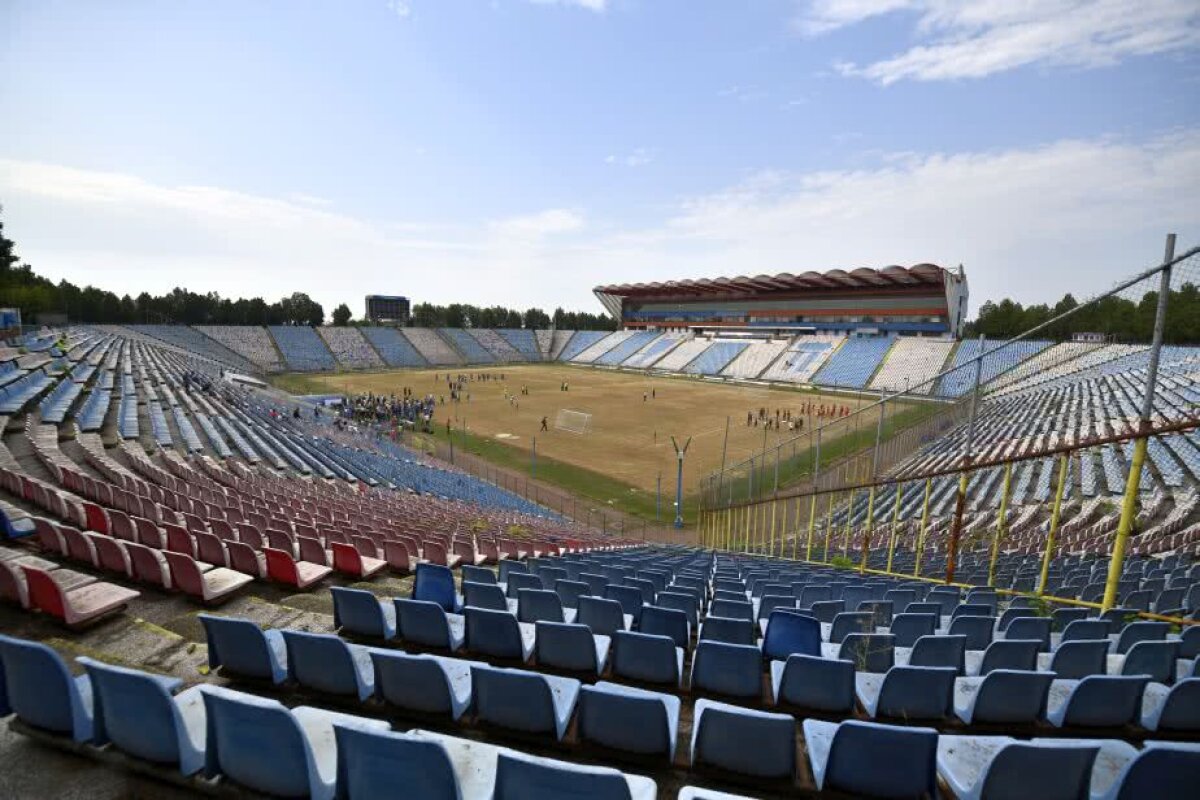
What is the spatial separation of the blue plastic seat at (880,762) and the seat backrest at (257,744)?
2827 mm

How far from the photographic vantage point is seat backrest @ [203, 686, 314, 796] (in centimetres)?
279

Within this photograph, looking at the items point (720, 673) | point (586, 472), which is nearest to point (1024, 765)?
point (720, 673)

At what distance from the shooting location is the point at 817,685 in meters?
4.27

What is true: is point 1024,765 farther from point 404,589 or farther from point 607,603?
point 404,589

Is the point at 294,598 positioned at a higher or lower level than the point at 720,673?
lower

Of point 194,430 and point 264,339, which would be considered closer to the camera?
point 194,430

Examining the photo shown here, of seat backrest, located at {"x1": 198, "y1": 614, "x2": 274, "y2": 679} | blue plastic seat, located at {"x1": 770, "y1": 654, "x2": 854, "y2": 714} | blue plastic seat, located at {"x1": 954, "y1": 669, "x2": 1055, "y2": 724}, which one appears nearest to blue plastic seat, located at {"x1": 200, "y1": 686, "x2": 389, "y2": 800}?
seat backrest, located at {"x1": 198, "y1": 614, "x2": 274, "y2": 679}

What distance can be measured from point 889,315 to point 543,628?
298 ft

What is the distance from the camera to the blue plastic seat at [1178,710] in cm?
387

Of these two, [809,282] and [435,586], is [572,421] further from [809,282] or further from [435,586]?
[809,282]

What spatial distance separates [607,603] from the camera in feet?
18.2

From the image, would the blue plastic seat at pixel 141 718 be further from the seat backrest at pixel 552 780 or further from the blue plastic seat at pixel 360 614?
the seat backrest at pixel 552 780

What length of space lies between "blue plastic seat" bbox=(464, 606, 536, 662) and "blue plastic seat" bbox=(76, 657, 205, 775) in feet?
6.81

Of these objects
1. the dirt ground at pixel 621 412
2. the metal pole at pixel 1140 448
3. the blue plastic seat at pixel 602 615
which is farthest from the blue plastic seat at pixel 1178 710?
the dirt ground at pixel 621 412
